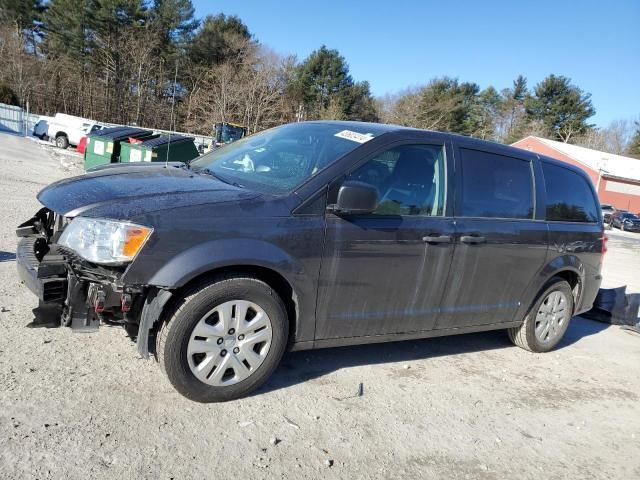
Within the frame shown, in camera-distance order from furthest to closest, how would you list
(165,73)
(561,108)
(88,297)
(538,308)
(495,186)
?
(561,108) → (165,73) → (538,308) → (495,186) → (88,297)

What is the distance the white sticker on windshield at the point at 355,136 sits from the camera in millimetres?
3658

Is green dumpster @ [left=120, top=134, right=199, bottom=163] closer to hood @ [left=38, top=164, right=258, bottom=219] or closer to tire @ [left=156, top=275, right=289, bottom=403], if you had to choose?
hood @ [left=38, top=164, right=258, bottom=219]

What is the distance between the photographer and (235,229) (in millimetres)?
2982

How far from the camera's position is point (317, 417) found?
3.21 m

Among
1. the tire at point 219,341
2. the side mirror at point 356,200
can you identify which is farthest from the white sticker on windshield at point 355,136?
the tire at point 219,341

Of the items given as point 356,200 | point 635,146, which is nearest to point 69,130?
point 356,200

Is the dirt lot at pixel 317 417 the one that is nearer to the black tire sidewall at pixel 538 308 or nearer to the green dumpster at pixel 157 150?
the black tire sidewall at pixel 538 308

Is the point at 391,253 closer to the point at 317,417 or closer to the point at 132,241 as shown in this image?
the point at 317,417

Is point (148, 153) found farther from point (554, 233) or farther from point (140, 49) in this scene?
point (140, 49)

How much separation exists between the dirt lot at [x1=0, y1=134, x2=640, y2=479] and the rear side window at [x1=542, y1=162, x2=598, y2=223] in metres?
1.50

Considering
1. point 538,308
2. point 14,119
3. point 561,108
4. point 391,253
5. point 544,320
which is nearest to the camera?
point 391,253

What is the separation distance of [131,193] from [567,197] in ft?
13.4

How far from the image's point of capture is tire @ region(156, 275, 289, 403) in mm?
2955

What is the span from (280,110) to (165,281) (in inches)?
1654
